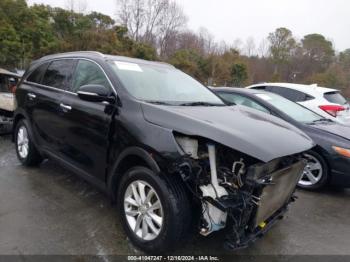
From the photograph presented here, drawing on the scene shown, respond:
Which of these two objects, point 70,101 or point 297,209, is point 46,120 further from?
point 297,209

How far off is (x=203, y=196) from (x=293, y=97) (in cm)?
637

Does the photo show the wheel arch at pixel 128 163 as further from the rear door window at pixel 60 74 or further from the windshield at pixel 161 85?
the rear door window at pixel 60 74

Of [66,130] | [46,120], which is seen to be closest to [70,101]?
[66,130]

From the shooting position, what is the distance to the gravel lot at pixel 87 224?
2.71 m

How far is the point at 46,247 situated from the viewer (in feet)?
8.63

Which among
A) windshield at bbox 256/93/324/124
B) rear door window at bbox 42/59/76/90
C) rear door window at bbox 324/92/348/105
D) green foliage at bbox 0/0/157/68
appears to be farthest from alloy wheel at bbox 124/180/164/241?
green foliage at bbox 0/0/157/68

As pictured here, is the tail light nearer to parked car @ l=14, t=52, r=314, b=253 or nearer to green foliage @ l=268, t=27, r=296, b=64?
parked car @ l=14, t=52, r=314, b=253

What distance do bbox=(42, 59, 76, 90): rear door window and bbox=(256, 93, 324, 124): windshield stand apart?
3.13 meters

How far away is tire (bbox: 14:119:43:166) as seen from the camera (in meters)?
4.41

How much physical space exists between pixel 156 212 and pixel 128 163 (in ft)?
1.75

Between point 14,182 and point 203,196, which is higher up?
point 203,196

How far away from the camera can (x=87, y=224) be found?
3.07 metres

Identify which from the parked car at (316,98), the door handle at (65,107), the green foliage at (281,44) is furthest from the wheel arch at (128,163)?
the green foliage at (281,44)

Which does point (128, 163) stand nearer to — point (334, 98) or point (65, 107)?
point (65, 107)
